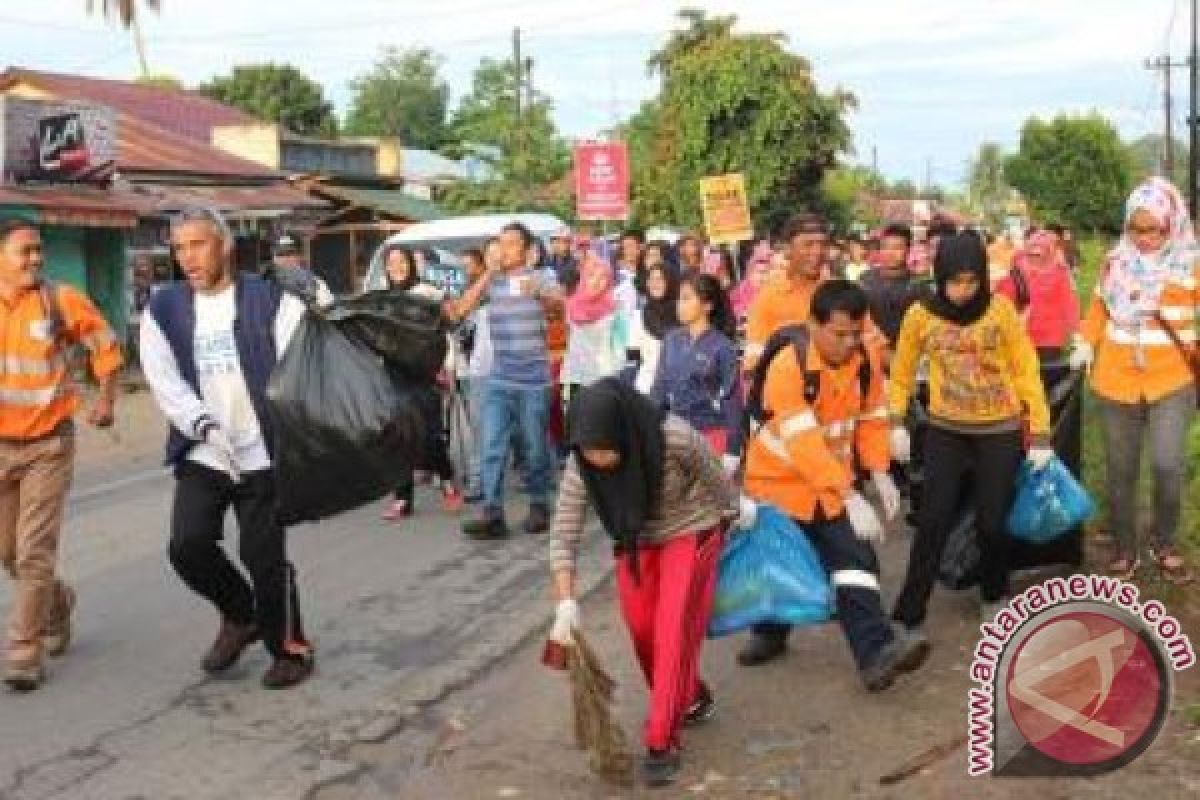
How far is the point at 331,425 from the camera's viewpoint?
19.0 feet

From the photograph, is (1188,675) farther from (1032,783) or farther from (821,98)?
(821,98)

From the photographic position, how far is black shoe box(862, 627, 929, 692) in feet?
17.8

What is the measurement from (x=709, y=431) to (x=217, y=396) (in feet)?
8.42

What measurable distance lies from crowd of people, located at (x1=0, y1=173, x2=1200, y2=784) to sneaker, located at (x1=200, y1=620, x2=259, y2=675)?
0.04ft

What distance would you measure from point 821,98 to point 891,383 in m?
30.3

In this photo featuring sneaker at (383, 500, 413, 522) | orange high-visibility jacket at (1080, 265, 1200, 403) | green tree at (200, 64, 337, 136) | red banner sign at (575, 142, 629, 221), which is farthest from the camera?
green tree at (200, 64, 337, 136)

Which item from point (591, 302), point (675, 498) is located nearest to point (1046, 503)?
point (675, 498)

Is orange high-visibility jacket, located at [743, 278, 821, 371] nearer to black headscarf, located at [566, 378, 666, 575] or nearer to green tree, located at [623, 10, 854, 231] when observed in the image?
black headscarf, located at [566, 378, 666, 575]

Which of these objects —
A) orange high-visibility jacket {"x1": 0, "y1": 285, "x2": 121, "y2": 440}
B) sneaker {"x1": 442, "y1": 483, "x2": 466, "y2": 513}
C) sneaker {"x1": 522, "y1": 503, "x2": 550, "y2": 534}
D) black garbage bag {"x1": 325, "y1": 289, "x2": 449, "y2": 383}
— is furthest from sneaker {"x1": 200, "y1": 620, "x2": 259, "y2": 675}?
sneaker {"x1": 442, "y1": 483, "x2": 466, "y2": 513}

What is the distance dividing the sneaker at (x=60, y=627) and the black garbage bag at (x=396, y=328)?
1694 mm

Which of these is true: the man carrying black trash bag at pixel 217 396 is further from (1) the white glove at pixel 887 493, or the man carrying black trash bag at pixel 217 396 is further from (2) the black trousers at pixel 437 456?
(2) the black trousers at pixel 437 456

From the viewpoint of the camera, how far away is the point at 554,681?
6156mm

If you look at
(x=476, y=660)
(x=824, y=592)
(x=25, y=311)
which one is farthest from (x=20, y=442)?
(x=824, y=592)

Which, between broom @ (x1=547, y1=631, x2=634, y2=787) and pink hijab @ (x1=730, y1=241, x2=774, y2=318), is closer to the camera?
broom @ (x1=547, y1=631, x2=634, y2=787)
